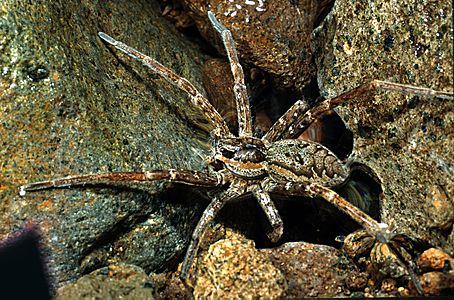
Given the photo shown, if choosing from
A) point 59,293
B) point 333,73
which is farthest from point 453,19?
point 59,293

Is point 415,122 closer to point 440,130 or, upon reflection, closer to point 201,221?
point 440,130

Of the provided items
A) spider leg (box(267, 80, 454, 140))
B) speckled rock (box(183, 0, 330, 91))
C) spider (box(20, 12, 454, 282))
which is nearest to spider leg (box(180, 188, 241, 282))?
spider (box(20, 12, 454, 282))

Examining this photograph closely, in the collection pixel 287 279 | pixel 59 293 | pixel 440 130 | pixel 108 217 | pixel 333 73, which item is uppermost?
pixel 333 73

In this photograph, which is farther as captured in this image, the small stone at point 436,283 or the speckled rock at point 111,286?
the small stone at point 436,283

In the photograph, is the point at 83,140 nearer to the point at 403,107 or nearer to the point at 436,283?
the point at 403,107

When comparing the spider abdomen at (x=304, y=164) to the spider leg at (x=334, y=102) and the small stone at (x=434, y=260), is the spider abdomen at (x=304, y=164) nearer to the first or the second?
the spider leg at (x=334, y=102)

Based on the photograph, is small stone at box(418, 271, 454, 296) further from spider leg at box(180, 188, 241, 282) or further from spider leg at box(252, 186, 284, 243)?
spider leg at box(180, 188, 241, 282)

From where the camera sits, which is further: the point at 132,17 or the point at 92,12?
the point at 132,17

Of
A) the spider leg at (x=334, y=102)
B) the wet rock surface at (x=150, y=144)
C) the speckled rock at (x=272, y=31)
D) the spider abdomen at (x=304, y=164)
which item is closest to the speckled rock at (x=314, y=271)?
the wet rock surface at (x=150, y=144)
